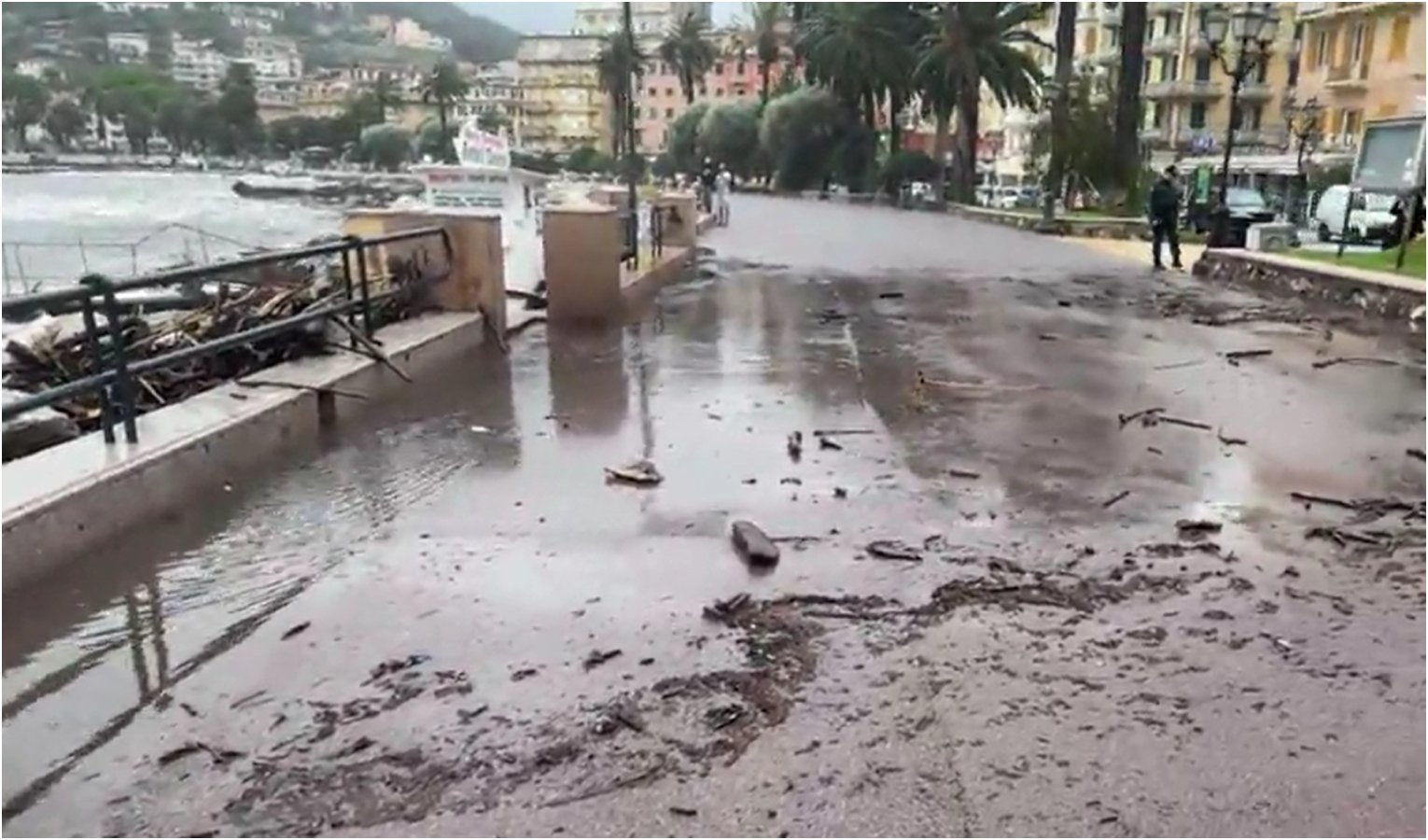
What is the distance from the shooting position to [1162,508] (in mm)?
5484

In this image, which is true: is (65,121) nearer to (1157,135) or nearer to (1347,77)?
(1157,135)

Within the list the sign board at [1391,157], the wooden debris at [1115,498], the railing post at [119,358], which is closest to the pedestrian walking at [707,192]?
the sign board at [1391,157]

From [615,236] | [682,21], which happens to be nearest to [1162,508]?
[615,236]

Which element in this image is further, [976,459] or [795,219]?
[795,219]

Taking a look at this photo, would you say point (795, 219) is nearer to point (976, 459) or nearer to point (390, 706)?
point (976, 459)

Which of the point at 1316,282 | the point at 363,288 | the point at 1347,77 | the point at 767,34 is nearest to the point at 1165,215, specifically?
the point at 1316,282

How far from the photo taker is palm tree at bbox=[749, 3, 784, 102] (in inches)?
3228

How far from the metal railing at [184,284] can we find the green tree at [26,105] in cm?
5989

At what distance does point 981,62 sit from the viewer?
145ft

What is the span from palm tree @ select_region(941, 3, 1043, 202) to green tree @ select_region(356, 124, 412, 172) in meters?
81.5

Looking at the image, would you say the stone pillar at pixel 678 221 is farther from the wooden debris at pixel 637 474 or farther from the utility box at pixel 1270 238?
the wooden debris at pixel 637 474

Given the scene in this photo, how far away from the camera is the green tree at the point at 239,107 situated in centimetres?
12088

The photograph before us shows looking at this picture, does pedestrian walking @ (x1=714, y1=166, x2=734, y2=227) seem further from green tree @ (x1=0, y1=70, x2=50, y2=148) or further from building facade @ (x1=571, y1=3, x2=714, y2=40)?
building facade @ (x1=571, y1=3, x2=714, y2=40)

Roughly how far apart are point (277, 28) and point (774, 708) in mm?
132077
